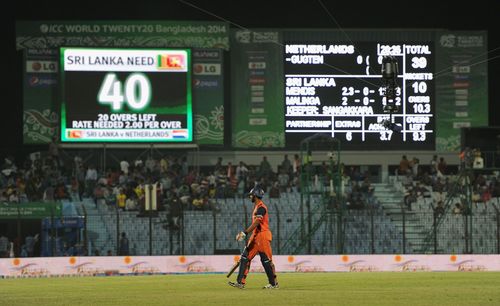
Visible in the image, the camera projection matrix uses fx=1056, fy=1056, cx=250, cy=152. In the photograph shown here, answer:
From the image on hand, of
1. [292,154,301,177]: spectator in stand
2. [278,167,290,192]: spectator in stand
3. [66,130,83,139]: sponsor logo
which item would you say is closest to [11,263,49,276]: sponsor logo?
[66,130,83,139]: sponsor logo

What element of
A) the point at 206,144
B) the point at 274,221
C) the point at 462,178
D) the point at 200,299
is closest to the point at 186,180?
the point at 206,144

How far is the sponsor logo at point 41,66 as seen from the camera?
135 feet

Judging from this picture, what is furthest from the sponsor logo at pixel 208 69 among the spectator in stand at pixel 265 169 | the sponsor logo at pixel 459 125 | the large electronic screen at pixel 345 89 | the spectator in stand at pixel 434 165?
the sponsor logo at pixel 459 125

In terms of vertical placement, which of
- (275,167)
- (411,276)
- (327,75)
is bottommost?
(411,276)

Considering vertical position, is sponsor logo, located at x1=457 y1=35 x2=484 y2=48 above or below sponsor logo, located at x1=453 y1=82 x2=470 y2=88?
above

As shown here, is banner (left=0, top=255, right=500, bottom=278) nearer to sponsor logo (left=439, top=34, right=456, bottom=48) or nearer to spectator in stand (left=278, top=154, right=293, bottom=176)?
spectator in stand (left=278, top=154, right=293, bottom=176)

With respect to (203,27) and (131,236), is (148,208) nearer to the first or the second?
(131,236)

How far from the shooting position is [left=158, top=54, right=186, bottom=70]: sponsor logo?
40.6m

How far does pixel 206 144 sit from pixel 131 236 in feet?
23.5

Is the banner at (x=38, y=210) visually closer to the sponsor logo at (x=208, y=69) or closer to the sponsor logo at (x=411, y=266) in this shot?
the sponsor logo at (x=208, y=69)

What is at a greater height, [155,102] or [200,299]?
[155,102]

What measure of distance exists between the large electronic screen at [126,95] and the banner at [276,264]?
1049 centimetres

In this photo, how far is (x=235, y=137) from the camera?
1674 inches

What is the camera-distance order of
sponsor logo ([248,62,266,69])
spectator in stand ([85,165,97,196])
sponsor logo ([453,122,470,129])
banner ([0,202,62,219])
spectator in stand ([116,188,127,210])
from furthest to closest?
sponsor logo ([453,122,470,129]) < sponsor logo ([248,62,266,69]) < spectator in stand ([85,165,97,196]) < spectator in stand ([116,188,127,210]) < banner ([0,202,62,219])
